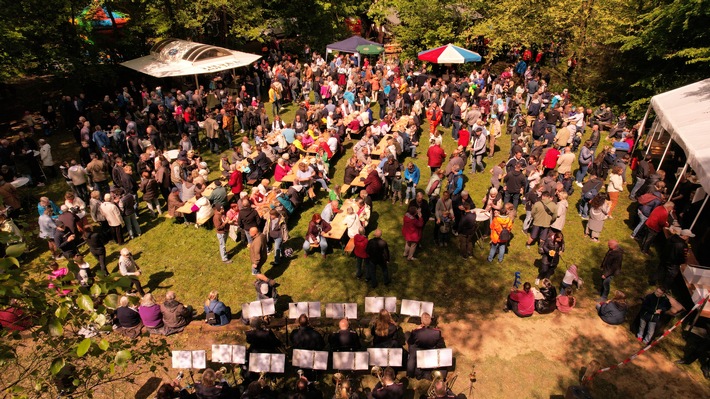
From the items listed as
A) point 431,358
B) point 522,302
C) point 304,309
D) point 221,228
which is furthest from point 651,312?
point 221,228

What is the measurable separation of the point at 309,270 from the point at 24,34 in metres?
18.5

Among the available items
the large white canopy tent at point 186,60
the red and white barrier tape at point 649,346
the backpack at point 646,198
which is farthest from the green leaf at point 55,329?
the large white canopy tent at point 186,60

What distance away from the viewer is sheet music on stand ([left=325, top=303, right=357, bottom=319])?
9086 mm

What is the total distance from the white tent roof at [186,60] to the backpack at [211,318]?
14412 mm

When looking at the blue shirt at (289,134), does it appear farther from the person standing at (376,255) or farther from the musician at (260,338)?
the musician at (260,338)

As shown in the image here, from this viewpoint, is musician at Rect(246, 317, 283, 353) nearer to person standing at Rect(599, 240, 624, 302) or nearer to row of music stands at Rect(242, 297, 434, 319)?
row of music stands at Rect(242, 297, 434, 319)

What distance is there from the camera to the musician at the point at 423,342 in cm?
809

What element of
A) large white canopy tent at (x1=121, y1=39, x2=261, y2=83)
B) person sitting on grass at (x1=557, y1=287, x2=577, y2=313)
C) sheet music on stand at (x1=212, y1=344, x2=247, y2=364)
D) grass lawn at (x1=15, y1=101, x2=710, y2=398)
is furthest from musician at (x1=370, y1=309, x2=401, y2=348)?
large white canopy tent at (x1=121, y1=39, x2=261, y2=83)

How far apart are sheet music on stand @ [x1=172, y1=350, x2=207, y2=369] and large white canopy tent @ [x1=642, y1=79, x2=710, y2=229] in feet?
38.9

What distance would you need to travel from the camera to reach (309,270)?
11.6 m

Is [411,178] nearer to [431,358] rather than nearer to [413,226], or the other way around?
[413,226]

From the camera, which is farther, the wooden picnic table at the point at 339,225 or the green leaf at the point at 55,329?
the wooden picnic table at the point at 339,225

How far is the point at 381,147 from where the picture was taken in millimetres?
16094

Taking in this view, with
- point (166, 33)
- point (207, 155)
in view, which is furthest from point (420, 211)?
point (166, 33)
